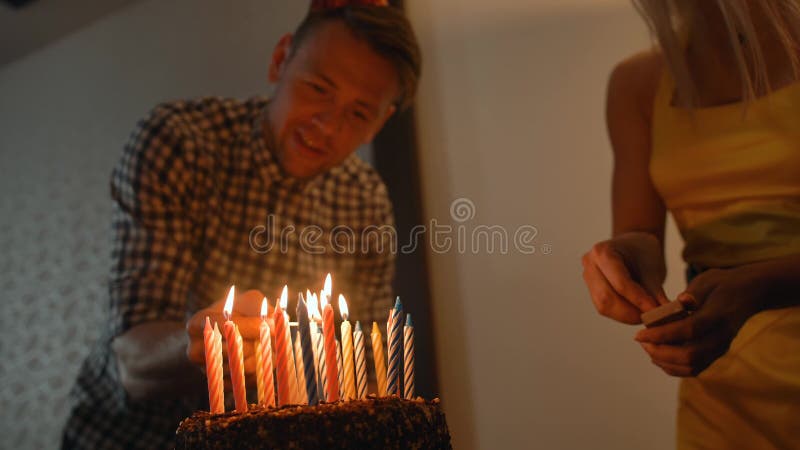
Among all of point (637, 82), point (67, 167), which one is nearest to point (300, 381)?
point (637, 82)

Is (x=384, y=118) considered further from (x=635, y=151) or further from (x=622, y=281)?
(x=622, y=281)

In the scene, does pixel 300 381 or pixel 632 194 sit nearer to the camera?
pixel 300 381

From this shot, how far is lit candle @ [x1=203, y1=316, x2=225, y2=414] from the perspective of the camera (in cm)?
66

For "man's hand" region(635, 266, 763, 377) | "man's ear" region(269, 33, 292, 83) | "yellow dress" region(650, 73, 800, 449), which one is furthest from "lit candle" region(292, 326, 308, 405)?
"man's ear" region(269, 33, 292, 83)

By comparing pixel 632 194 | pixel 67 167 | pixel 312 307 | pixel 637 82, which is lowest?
pixel 312 307

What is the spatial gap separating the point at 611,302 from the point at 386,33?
0.65 m

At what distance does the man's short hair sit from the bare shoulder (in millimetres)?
361

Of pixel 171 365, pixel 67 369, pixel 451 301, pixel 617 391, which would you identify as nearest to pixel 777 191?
pixel 617 391

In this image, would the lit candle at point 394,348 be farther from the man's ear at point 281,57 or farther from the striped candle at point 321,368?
the man's ear at point 281,57

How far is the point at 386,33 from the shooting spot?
1263 millimetres

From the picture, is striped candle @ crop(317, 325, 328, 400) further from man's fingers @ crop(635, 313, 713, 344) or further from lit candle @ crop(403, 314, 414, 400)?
man's fingers @ crop(635, 313, 713, 344)

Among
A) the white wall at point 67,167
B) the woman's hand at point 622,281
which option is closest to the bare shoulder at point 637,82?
the woman's hand at point 622,281

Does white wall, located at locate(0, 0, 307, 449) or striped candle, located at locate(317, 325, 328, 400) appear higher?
white wall, located at locate(0, 0, 307, 449)

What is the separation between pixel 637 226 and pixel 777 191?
207 mm
